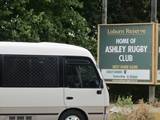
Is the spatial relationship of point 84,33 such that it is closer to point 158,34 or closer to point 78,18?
point 78,18

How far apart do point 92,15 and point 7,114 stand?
15.7m

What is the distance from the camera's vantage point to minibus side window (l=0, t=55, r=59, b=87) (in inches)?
650

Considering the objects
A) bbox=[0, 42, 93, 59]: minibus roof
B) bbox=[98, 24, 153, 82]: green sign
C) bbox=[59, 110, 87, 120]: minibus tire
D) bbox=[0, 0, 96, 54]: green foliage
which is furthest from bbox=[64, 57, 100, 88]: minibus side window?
bbox=[98, 24, 153, 82]: green sign

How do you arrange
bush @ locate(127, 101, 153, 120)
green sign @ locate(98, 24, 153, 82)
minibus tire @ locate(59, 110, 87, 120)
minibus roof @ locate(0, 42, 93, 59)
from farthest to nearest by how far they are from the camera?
green sign @ locate(98, 24, 153, 82) < bush @ locate(127, 101, 153, 120) < minibus tire @ locate(59, 110, 87, 120) < minibus roof @ locate(0, 42, 93, 59)

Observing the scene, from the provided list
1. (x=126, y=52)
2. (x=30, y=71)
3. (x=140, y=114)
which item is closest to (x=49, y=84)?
(x=30, y=71)

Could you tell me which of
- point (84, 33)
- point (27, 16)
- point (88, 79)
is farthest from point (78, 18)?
point (88, 79)

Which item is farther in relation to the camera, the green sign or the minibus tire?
the green sign

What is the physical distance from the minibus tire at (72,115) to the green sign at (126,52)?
861 centimetres

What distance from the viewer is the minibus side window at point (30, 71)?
16500mm

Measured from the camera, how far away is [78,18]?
26.9 m

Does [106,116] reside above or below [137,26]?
below

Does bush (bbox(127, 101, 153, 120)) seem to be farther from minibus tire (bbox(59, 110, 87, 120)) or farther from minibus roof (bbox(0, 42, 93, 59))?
minibus roof (bbox(0, 42, 93, 59))

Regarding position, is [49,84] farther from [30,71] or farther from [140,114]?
[140,114]

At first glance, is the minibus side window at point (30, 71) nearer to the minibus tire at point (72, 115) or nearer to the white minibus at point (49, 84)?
the white minibus at point (49, 84)
